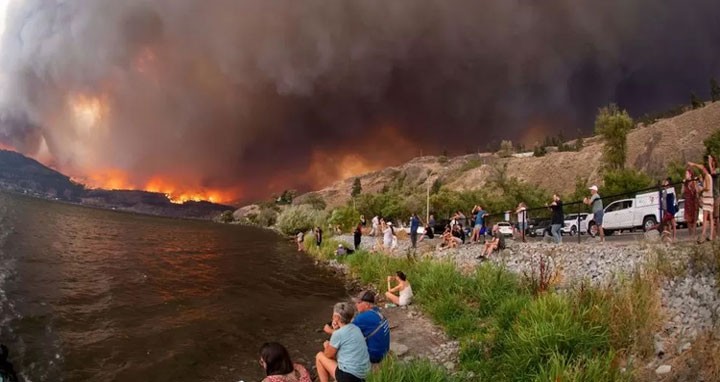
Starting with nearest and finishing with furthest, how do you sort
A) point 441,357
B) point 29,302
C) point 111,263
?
point 441,357 < point 29,302 < point 111,263

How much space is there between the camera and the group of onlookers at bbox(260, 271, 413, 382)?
6227 mm

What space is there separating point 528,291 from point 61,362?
40.8ft

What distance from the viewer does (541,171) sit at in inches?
5059

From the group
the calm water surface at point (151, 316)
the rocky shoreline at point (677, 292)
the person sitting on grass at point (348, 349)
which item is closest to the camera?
the rocky shoreline at point (677, 292)

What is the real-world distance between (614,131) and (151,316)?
252ft

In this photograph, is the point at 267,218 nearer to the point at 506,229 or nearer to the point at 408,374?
the point at 506,229

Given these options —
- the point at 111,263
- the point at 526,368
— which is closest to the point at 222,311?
the point at 526,368

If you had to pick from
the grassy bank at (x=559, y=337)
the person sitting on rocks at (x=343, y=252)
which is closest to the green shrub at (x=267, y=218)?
the person sitting on rocks at (x=343, y=252)

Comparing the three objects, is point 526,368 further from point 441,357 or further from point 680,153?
point 680,153

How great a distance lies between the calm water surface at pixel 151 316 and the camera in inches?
435

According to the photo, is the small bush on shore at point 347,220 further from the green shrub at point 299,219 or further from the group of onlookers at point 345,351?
the group of onlookers at point 345,351

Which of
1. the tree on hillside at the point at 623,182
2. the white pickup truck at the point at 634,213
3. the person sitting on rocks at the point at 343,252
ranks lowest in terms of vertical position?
the person sitting on rocks at the point at 343,252

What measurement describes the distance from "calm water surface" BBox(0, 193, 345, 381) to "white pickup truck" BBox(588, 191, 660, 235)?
60.4 feet

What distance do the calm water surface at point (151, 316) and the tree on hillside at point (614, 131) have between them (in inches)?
2499
